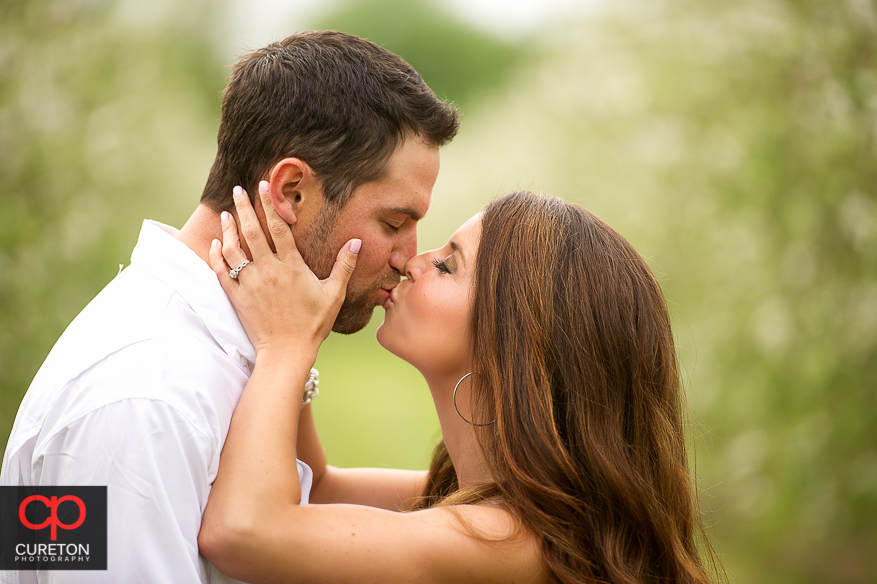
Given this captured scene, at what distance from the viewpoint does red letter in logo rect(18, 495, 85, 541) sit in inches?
56.9

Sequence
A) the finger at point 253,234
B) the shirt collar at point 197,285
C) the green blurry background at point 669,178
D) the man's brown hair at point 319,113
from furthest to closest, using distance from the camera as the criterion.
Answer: the green blurry background at point 669,178 < the man's brown hair at point 319,113 < the finger at point 253,234 < the shirt collar at point 197,285

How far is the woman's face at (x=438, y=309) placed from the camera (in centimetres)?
197

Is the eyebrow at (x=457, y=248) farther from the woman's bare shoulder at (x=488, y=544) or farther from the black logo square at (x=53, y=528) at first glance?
the black logo square at (x=53, y=528)

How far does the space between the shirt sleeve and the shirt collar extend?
0.29m

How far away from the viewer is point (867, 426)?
366 centimetres

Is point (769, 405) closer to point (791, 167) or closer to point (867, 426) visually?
point (867, 426)

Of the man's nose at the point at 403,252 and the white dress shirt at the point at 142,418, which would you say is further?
the man's nose at the point at 403,252

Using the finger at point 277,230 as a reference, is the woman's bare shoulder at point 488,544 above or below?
below

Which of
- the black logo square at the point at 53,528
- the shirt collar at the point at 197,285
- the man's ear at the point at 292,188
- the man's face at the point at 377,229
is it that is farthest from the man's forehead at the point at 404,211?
the black logo square at the point at 53,528

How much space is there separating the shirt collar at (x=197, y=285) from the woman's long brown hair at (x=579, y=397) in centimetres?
66

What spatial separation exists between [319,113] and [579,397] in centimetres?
107

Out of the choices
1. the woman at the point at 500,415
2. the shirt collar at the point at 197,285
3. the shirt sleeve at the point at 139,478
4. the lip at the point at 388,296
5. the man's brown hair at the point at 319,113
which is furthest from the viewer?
the lip at the point at 388,296

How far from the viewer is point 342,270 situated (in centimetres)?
191

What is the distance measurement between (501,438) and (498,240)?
0.57m
